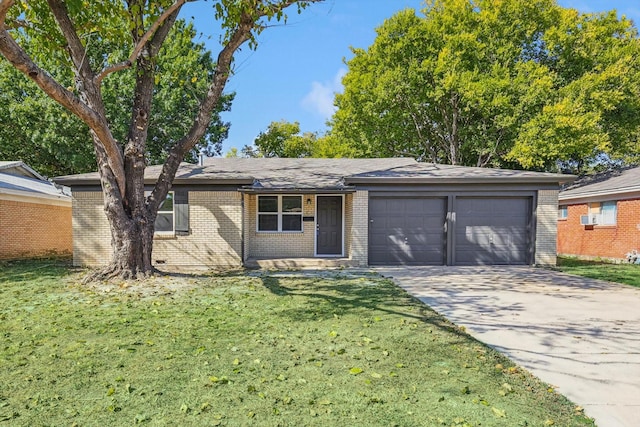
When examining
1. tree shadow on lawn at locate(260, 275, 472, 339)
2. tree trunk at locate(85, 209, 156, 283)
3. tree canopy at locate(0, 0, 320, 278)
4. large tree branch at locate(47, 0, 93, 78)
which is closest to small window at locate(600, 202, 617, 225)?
tree shadow on lawn at locate(260, 275, 472, 339)

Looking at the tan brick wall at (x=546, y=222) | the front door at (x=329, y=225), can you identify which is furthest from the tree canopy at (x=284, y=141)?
the tan brick wall at (x=546, y=222)

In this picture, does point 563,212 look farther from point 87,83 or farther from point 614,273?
point 87,83

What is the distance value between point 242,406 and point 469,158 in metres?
23.4

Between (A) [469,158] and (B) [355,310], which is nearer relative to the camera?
(B) [355,310]

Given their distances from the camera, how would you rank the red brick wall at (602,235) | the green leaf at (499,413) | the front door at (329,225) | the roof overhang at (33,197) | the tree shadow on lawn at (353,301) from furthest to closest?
the red brick wall at (602,235) < the roof overhang at (33,197) < the front door at (329,225) < the tree shadow on lawn at (353,301) < the green leaf at (499,413)

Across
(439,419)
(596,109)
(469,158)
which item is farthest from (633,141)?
(439,419)

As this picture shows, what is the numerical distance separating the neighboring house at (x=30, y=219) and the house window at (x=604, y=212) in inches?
858

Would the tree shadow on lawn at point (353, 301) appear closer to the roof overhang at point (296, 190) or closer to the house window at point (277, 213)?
the roof overhang at point (296, 190)

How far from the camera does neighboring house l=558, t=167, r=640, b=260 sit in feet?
42.8

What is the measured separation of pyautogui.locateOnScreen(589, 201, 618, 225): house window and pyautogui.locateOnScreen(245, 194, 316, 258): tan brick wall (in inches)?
460

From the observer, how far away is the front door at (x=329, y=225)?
12039 mm

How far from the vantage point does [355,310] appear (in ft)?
19.5

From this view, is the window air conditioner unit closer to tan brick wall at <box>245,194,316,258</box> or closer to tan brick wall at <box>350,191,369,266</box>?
tan brick wall at <box>350,191,369,266</box>

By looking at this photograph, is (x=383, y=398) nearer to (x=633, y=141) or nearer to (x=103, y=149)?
(x=103, y=149)
